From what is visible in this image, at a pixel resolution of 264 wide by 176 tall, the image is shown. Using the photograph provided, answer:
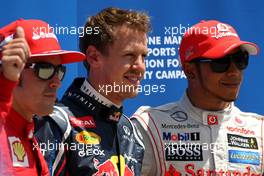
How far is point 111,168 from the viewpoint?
2.26 m

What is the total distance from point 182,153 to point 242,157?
218 mm

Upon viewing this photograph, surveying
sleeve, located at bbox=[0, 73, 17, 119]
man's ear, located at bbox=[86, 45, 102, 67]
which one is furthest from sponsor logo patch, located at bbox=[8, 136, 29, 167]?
man's ear, located at bbox=[86, 45, 102, 67]

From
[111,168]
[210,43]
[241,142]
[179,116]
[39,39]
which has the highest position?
[210,43]

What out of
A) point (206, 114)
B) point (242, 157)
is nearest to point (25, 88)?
point (206, 114)

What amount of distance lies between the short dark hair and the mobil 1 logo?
0.42 meters

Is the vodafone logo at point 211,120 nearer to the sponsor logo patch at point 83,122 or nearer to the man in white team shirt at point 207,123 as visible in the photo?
the man in white team shirt at point 207,123

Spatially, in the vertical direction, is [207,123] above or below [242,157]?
above

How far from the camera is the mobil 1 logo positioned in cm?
251

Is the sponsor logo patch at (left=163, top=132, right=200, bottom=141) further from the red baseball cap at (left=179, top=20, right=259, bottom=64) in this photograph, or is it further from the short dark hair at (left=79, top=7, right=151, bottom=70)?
the short dark hair at (left=79, top=7, right=151, bottom=70)

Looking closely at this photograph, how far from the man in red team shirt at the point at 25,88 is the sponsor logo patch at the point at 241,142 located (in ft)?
2.26

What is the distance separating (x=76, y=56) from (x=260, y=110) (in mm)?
1108

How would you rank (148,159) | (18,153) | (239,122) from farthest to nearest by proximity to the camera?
(239,122)
(148,159)
(18,153)

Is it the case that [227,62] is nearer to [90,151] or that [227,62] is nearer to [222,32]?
[222,32]

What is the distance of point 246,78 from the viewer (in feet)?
9.99
